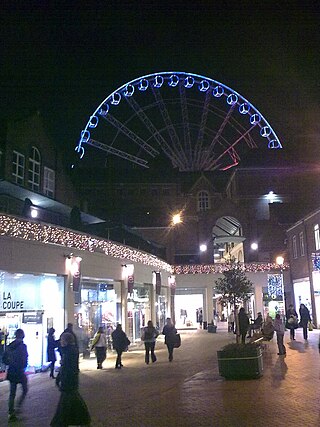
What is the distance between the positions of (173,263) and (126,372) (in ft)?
95.2

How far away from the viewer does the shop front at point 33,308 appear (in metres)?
14.9

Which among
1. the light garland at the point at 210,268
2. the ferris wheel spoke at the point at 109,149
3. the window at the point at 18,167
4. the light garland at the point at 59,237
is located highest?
the ferris wheel spoke at the point at 109,149

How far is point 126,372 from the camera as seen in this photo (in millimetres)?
15812

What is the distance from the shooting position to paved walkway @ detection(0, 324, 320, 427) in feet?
28.5

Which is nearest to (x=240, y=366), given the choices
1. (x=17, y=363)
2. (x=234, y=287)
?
(x=17, y=363)

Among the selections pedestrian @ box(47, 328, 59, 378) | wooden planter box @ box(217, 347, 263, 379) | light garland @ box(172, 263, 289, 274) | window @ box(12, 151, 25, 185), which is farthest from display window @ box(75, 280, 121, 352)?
light garland @ box(172, 263, 289, 274)

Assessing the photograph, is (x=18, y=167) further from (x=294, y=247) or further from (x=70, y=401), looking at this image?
(x=294, y=247)

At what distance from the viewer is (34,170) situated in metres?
26.9

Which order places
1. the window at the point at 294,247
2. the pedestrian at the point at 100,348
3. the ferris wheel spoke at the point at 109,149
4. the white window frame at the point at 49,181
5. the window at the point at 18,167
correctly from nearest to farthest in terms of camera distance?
the pedestrian at the point at 100,348 → the window at the point at 18,167 → the white window frame at the point at 49,181 → the window at the point at 294,247 → the ferris wheel spoke at the point at 109,149

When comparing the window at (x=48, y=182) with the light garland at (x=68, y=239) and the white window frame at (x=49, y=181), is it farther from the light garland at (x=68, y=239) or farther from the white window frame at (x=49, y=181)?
the light garland at (x=68, y=239)

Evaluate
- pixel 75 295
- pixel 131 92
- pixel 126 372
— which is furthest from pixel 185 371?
pixel 131 92

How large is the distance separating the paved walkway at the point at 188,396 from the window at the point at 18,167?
11.4m

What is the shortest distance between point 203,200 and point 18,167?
29857 millimetres

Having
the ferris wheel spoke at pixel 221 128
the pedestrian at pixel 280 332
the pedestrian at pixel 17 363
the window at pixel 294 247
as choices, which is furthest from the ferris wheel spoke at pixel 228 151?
the pedestrian at pixel 17 363
